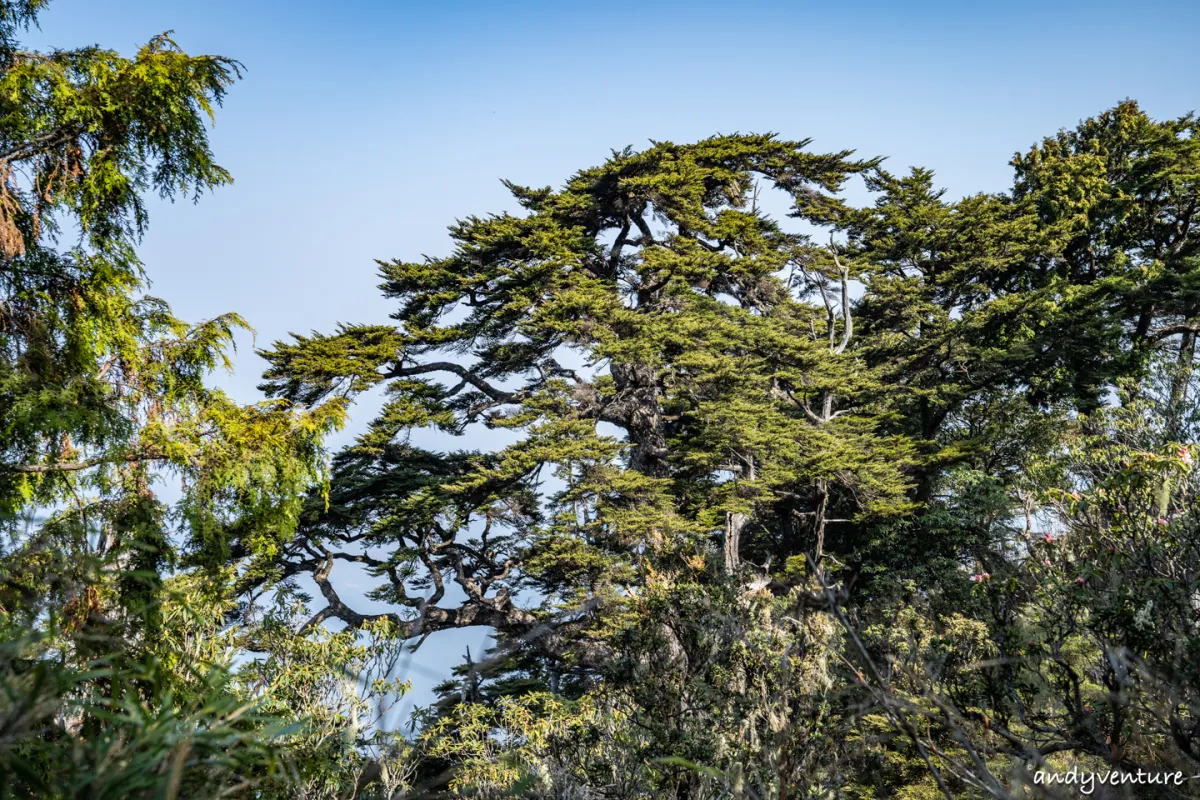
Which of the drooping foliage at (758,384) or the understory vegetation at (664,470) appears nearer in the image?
the understory vegetation at (664,470)

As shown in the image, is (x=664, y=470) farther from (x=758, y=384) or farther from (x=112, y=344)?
(x=112, y=344)

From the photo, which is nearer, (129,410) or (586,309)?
(129,410)

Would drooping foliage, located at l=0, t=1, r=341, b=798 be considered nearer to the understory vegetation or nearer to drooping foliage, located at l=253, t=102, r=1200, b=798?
the understory vegetation

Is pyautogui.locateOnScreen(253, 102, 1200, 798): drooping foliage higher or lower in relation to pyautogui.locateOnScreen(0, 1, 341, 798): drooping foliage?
higher

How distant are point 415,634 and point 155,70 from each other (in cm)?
904

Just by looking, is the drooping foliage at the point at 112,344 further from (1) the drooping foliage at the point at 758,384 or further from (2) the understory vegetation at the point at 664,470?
(1) the drooping foliage at the point at 758,384

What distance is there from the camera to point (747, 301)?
596 inches

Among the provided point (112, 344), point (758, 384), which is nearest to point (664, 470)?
point (758, 384)

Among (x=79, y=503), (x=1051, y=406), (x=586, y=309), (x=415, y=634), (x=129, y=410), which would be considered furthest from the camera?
(x=1051, y=406)

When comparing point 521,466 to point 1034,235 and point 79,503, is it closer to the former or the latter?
point 79,503

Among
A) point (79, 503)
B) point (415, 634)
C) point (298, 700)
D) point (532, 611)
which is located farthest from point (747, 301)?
point (79, 503)

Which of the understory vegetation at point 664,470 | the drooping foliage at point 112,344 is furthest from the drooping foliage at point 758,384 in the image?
the drooping foliage at point 112,344

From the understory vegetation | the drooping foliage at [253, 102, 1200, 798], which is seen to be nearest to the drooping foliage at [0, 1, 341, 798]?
the understory vegetation

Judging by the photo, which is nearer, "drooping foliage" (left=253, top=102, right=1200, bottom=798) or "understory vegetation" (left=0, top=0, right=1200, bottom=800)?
"understory vegetation" (left=0, top=0, right=1200, bottom=800)
